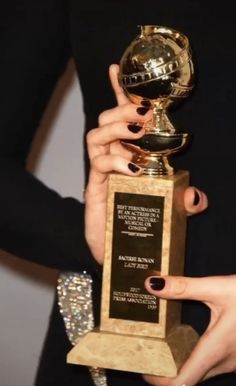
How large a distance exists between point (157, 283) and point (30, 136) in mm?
301

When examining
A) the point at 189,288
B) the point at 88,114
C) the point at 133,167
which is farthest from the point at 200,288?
the point at 88,114

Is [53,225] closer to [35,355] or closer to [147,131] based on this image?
[147,131]

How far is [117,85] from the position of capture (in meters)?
0.97

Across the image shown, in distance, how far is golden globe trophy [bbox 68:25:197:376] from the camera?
3.01ft

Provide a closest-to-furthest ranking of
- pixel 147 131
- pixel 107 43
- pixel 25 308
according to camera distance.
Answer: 1. pixel 147 131
2. pixel 107 43
3. pixel 25 308

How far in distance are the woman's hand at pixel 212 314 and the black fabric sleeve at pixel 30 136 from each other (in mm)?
156

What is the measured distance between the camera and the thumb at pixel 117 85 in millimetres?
971

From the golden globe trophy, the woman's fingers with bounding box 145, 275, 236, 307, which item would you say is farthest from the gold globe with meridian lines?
the woman's fingers with bounding box 145, 275, 236, 307

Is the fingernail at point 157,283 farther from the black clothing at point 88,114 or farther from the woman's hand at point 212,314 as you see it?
the black clothing at point 88,114

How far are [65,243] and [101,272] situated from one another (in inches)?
2.0

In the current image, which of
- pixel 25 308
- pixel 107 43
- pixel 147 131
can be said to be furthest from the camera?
pixel 25 308

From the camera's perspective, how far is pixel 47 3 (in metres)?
1.11

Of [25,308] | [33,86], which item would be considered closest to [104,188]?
[33,86]

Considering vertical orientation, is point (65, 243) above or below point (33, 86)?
below
